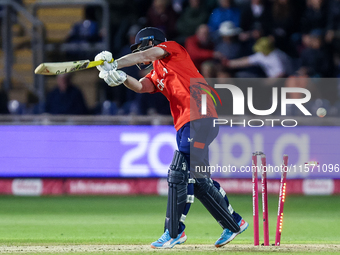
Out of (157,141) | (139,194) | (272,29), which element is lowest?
(139,194)

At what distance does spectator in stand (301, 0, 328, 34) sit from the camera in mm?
12727

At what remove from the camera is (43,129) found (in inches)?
434

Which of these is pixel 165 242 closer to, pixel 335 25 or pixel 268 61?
pixel 268 61

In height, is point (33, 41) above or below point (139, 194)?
above

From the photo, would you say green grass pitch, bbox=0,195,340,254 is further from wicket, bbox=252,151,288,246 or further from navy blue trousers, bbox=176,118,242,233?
navy blue trousers, bbox=176,118,242,233

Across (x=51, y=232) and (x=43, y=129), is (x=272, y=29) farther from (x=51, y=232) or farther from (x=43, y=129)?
(x=51, y=232)

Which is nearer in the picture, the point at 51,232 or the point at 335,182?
the point at 51,232

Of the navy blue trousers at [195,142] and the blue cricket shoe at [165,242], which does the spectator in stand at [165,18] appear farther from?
the blue cricket shoe at [165,242]

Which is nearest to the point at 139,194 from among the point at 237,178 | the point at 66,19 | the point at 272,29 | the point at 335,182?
the point at 237,178

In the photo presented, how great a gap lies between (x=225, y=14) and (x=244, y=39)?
806mm

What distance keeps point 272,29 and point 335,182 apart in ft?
12.0

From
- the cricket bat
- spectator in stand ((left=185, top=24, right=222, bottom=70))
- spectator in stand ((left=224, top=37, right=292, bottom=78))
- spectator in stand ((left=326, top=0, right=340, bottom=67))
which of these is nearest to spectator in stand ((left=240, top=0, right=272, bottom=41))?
spectator in stand ((left=224, top=37, right=292, bottom=78))

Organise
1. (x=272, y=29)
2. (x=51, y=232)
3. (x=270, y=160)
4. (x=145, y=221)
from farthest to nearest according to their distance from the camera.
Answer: (x=272, y=29)
(x=270, y=160)
(x=145, y=221)
(x=51, y=232)

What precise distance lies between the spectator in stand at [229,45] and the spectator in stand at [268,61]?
230 millimetres
